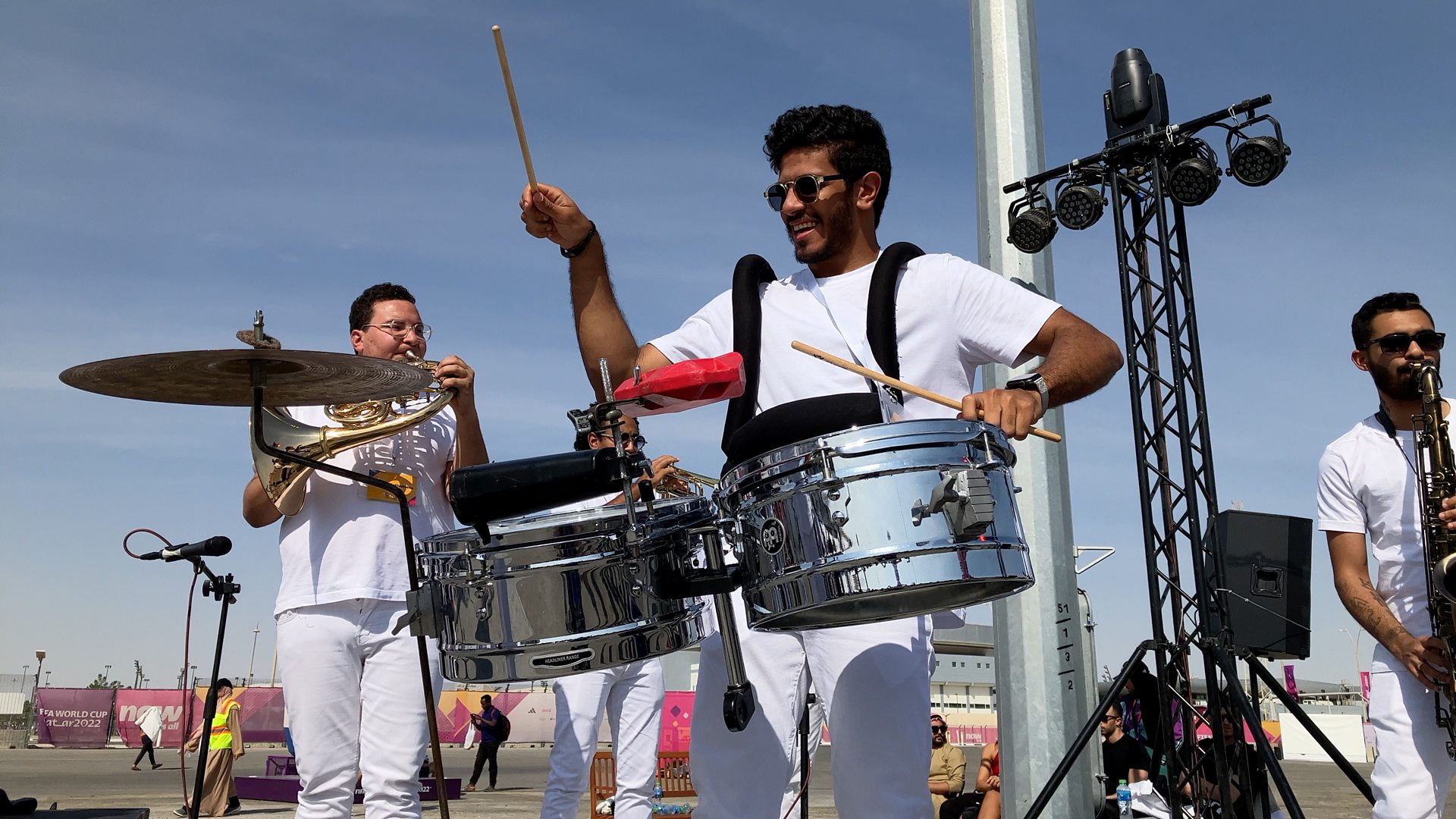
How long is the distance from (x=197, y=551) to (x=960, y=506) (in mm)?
3785

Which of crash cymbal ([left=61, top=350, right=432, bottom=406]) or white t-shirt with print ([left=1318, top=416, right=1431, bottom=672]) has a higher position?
crash cymbal ([left=61, top=350, right=432, bottom=406])

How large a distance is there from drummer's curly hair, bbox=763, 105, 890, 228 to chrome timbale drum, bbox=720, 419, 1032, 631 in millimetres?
1070

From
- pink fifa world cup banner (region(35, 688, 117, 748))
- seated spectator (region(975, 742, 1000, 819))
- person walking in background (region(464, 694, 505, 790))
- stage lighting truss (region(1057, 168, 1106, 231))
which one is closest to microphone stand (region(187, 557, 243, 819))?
stage lighting truss (region(1057, 168, 1106, 231))

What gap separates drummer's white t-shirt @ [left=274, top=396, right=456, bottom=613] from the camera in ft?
13.5

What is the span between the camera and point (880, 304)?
10.1 feet

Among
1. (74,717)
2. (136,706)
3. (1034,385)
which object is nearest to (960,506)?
(1034,385)

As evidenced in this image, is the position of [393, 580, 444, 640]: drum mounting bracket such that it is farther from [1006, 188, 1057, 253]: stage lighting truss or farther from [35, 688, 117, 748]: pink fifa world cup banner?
[35, 688, 117, 748]: pink fifa world cup banner

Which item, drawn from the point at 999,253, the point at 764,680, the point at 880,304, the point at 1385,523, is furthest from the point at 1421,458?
the point at 999,253

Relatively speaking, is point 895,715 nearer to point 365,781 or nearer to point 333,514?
point 365,781

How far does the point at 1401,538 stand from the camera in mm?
4387

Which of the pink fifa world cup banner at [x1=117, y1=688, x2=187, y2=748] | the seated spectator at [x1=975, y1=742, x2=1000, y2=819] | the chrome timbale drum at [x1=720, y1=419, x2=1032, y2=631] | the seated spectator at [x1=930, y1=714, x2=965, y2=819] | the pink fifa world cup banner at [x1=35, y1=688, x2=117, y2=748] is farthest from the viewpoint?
the pink fifa world cup banner at [x1=35, y1=688, x2=117, y2=748]

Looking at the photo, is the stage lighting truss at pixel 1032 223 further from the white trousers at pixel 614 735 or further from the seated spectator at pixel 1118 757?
the seated spectator at pixel 1118 757

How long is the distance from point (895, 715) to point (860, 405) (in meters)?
0.75

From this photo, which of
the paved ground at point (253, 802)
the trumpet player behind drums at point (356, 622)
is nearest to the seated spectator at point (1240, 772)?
the paved ground at point (253, 802)
